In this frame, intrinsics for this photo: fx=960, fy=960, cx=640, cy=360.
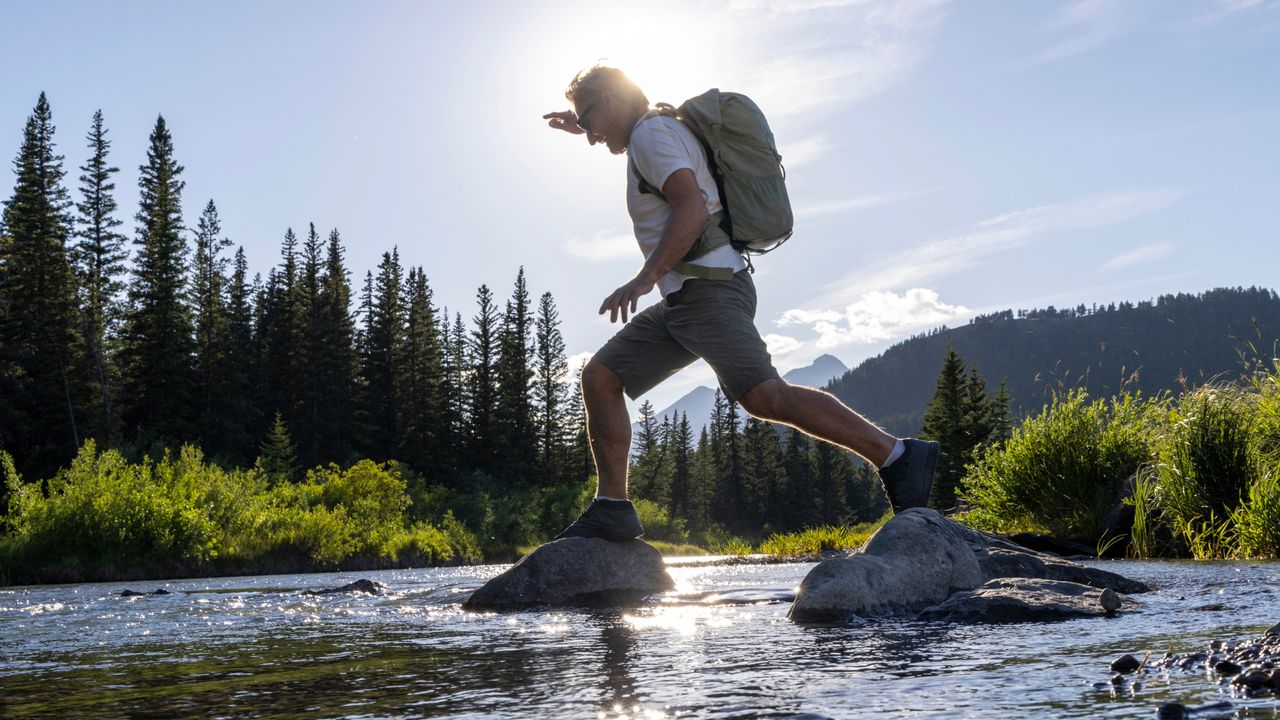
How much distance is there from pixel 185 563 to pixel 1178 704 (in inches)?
744

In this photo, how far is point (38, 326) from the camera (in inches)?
1754

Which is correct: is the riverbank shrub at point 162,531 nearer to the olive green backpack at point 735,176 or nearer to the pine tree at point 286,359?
the olive green backpack at point 735,176

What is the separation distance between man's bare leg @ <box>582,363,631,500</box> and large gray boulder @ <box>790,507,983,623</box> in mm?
1348

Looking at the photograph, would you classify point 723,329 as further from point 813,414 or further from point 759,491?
point 759,491

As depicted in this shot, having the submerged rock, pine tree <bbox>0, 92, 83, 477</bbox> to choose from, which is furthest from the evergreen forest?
the submerged rock

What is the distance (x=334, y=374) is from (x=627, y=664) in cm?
6339

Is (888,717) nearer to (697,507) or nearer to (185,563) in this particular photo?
(185,563)

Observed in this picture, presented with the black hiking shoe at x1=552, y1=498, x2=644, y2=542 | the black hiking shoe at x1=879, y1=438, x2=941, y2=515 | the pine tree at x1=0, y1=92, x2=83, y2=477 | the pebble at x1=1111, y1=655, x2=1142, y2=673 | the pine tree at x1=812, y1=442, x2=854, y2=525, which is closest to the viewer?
the pebble at x1=1111, y1=655, x2=1142, y2=673

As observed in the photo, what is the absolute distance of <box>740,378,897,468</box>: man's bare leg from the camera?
182 inches

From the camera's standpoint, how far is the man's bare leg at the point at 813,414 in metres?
4.63

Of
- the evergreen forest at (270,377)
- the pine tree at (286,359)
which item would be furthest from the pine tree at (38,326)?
the pine tree at (286,359)

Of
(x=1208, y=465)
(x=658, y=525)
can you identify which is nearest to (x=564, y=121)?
(x=1208, y=465)

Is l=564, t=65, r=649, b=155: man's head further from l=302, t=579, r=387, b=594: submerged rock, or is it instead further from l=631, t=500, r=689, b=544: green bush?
l=631, t=500, r=689, b=544: green bush

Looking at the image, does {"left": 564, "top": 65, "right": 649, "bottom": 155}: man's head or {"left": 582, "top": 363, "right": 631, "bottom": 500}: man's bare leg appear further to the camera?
{"left": 582, "top": 363, "right": 631, "bottom": 500}: man's bare leg
